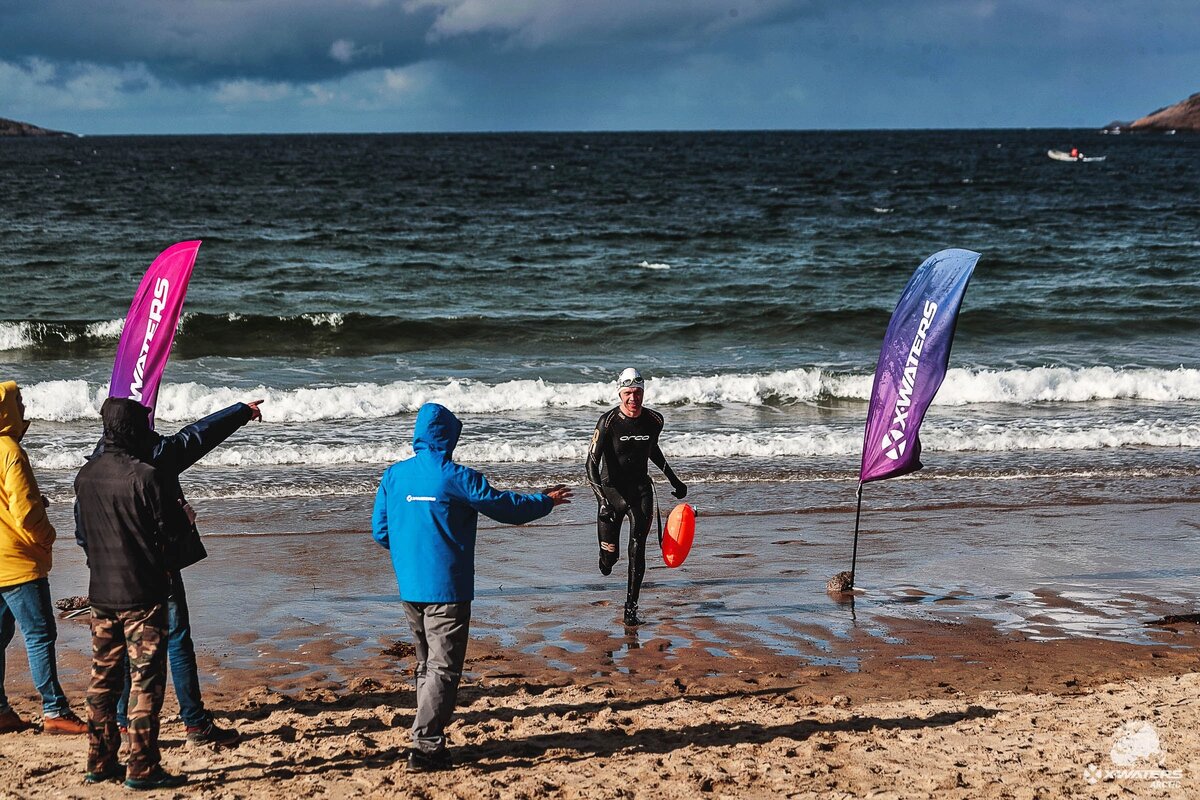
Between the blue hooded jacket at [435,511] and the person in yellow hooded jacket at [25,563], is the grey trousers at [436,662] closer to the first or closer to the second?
the blue hooded jacket at [435,511]

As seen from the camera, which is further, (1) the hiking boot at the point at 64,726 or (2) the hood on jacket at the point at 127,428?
(1) the hiking boot at the point at 64,726

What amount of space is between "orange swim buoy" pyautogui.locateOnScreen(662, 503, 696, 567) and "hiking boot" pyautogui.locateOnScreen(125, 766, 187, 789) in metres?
4.01

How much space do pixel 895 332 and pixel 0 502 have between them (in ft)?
18.6

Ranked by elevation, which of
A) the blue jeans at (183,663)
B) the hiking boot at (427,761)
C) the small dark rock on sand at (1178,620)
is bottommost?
the small dark rock on sand at (1178,620)

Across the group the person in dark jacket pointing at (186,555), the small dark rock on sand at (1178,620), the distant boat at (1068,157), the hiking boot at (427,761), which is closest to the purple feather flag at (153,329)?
the person in dark jacket pointing at (186,555)

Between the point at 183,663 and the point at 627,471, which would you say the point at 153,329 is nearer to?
the point at 183,663

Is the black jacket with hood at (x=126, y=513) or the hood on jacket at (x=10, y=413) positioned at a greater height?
the hood on jacket at (x=10, y=413)

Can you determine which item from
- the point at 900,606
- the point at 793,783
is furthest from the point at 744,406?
the point at 793,783

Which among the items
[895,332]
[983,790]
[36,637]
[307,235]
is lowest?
[983,790]

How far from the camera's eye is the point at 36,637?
233 inches

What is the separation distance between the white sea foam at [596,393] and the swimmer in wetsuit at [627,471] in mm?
8621

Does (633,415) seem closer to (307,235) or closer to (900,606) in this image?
(900,606)

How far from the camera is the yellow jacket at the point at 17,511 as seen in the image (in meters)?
5.69

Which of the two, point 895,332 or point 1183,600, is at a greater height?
point 895,332
